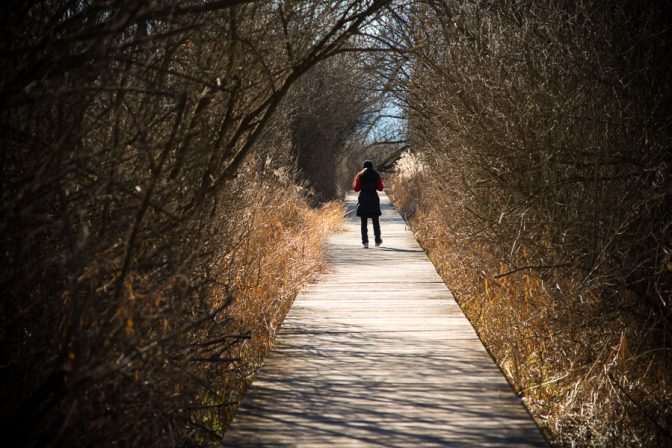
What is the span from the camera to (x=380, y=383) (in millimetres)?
5180

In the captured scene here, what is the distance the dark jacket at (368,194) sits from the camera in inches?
577

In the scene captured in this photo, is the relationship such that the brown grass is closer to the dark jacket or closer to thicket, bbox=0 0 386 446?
thicket, bbox=0 0 386 446

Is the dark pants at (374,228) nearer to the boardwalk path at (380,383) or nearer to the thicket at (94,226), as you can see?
the boardwalk path at (380,383)

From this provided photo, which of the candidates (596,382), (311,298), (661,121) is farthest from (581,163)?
(311,298)

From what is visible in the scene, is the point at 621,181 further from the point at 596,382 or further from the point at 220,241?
the point at 220,241

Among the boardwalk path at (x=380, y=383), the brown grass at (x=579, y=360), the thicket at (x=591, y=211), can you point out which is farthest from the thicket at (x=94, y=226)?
the brown grass at (x=579, y=360)

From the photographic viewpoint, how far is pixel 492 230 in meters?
7.62

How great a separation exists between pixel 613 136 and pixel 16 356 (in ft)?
14.1

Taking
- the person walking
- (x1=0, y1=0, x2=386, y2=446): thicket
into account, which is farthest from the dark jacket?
(x1=0, y1=0, x2=386, y2=446): thicket

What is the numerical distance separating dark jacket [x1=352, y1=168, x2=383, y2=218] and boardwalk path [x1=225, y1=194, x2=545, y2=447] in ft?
19.4

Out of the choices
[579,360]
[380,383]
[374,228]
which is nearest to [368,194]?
[374,228]

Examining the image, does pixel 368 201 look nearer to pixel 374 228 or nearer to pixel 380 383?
pixel 374 228

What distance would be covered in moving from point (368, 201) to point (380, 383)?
380 inches

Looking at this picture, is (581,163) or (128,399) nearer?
(128,399)
